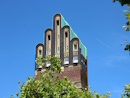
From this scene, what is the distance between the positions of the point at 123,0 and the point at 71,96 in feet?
43.7

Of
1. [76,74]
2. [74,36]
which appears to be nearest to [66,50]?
[74,36]

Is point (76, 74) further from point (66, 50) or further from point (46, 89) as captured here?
point (46, 89)

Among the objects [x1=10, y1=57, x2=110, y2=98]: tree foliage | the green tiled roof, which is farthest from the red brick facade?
[x1=10, y1=57, x2=110, y2=98]: tree foliage

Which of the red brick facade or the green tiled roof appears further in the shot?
the green tiled roof

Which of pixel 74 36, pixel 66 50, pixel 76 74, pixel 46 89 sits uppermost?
pixel 74 36

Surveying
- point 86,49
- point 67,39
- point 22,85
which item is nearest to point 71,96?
point 22,85

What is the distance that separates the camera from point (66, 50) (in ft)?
206

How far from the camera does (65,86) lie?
71.4 ft

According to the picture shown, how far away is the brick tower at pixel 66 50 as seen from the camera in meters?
59.7

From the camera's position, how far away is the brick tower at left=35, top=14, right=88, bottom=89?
59728mm

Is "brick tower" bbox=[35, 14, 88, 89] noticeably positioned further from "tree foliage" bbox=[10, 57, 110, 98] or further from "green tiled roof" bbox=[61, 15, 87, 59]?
"tree foliage" bbox=[10, 57, 110, 98]

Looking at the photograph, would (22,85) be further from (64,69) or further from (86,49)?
(86,49)

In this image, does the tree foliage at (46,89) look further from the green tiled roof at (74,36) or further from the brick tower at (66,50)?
the green tiled roof at (74,36)

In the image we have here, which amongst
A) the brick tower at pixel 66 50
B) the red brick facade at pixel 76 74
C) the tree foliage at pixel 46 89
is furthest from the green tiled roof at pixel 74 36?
the tree foliage at pixel 46 89
